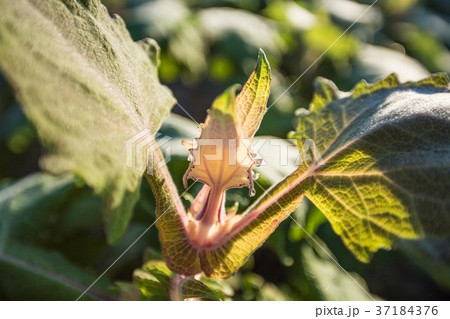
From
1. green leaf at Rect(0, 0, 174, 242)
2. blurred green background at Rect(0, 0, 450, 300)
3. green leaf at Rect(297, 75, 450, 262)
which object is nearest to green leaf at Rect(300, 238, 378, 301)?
blurred green background at Rect(0, 0, 450, 300)

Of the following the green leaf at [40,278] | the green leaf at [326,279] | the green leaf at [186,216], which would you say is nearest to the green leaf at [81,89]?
the green leaf at [186,216]

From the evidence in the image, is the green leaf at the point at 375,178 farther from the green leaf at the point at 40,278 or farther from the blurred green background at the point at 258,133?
the green leaf at the point at 40,278

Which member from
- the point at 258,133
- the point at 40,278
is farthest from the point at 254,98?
the point at 258,133

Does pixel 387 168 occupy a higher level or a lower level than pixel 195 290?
higher

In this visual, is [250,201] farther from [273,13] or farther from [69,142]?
[273,13]

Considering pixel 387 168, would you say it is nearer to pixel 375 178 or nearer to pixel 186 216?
pixel 375 178

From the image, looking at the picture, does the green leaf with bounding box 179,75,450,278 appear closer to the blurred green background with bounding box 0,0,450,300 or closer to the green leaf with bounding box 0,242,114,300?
the blurred green background with bounding box 0,0,450,300

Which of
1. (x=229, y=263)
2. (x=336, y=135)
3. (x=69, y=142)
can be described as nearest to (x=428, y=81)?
(x=336, y=135)
